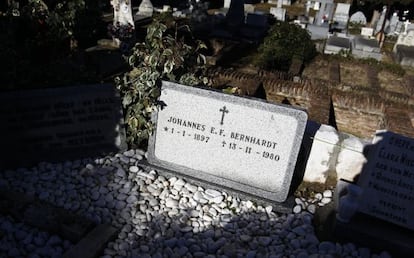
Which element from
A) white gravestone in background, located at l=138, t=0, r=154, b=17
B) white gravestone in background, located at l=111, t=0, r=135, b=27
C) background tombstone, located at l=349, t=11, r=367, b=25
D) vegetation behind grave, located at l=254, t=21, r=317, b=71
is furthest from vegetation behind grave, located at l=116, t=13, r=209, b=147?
background tombstone, located at l=349, t=11, r=367, b=25

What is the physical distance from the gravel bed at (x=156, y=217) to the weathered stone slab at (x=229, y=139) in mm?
237

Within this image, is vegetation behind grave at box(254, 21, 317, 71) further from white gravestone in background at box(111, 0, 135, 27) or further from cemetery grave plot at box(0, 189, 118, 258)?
cemetery grave plot at box(0, 189, 118, 258)

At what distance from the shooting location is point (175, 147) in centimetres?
473

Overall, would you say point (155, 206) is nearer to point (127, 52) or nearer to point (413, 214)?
point (413, 214)

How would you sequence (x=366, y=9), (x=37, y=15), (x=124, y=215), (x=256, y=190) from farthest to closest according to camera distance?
(x=366, y=9), (x=37, y=15), (x=256, y=190), (x=124, y=215)

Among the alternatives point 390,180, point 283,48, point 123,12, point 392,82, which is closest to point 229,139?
point 390,180

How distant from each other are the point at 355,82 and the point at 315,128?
257 inches

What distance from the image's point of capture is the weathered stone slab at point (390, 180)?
3652 mm

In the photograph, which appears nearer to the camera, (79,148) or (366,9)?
(79,148)

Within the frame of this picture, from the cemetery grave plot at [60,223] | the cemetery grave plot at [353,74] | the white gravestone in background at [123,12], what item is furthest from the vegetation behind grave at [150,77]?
the cemetery grave plot at [353,74]

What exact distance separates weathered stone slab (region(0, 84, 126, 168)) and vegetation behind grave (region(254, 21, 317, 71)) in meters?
6.06

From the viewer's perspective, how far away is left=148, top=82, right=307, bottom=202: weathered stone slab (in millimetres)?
4230

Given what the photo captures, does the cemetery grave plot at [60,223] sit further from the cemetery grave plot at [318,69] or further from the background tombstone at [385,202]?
the cemetery grave plot at [318,69]

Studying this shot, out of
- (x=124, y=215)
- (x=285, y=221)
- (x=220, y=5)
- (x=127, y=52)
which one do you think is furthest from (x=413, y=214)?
(x=220, y=5)
